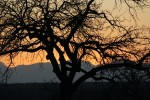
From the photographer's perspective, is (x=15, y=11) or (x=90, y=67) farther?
(x=90, y=67)

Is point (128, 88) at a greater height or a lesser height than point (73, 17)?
lesser

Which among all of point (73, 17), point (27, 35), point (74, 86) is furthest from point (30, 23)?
point (74, 86)

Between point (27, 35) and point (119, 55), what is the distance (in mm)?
4368

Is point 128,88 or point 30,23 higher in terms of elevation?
point 30,23

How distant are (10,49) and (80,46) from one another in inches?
130

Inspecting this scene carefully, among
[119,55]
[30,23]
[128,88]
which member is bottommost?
[128,88]

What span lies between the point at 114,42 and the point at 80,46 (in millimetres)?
1654

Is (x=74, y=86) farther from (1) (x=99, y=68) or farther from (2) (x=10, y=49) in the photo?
(2) (x=10, y=49)

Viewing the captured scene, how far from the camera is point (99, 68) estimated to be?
71.4 feet

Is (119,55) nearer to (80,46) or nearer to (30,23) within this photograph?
(80,46)

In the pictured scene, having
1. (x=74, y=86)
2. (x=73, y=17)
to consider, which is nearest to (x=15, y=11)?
(x=73, y=17)

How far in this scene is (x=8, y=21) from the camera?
21234 mm

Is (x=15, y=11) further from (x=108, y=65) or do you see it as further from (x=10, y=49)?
(x=108, y=65)

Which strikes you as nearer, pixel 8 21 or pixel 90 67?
pixel 8 21
